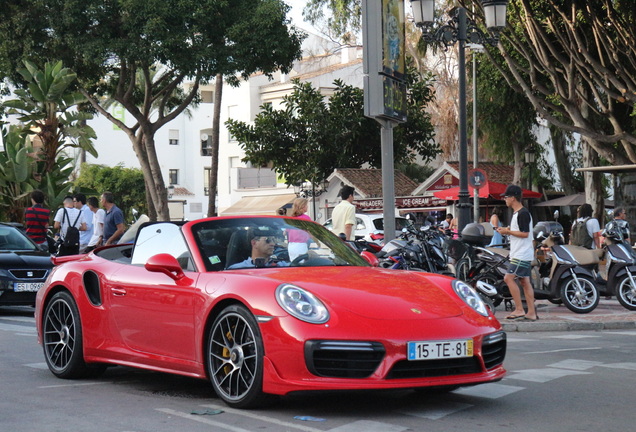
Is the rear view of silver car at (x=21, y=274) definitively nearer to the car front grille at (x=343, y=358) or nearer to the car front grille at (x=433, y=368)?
the car front grille at (x=343, y=358)

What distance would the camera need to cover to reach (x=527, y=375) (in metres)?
8.14

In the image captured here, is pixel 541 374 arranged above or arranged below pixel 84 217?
below

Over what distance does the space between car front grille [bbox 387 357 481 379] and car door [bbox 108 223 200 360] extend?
148 centimetres

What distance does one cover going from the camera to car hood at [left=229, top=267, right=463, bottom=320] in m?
6.25

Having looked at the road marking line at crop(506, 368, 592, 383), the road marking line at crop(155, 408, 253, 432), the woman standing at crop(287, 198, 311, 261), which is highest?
the woman standing at crop(287, 198, 311, 261)

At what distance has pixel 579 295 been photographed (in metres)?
14.6

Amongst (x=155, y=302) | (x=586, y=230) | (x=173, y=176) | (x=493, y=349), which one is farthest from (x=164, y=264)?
(x=173, y=176)

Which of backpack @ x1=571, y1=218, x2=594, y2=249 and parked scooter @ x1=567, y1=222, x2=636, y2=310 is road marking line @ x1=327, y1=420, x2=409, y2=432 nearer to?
parked scooter @ x1=567, y1=222, x2=636, y2=310

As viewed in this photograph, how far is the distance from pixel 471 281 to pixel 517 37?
15867 millimetres

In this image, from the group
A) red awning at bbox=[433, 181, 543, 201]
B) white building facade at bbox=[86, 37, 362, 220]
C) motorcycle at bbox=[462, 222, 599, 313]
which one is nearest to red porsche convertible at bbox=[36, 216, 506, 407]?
motorcycle at bbox=[462, 222, 599, 313]

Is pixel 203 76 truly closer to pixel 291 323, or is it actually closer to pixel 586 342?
pixel 586 342

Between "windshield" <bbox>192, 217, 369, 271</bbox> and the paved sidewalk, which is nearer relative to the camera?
"windshield" <bbox>192, 217, 369, 271</bbox>

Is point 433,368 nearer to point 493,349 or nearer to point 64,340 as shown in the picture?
point 493,349

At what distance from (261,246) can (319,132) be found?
38.0 meters
